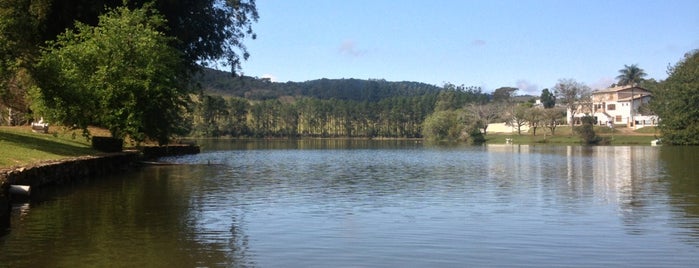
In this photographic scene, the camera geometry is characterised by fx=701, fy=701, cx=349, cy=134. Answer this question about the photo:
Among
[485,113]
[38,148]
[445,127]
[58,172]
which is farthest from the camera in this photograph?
[485,113]

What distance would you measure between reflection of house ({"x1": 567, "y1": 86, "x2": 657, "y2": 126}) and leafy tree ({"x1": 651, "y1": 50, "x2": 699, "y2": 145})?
3581cm

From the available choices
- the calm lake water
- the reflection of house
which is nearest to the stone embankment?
the calm lake water

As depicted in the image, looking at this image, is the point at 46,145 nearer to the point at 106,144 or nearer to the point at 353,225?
the point at 106,144

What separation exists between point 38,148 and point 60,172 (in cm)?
468

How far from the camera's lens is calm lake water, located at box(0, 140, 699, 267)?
1422 centimetres

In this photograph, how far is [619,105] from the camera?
516 ft

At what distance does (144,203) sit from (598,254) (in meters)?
14.9

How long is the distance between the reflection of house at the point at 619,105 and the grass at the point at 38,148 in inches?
5072

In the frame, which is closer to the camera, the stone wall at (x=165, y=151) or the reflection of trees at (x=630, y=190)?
the reflection of trees at (x=630, y=190)

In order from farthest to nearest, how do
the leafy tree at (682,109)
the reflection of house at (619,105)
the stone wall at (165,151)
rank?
the reflection of house at (619,105) → the leafy tree at (682,109) → the stone wall at (165,151)

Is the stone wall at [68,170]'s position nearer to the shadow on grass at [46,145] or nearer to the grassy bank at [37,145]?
the grassy bank at [37,145]

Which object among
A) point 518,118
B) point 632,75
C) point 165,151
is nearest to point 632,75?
point 632,75

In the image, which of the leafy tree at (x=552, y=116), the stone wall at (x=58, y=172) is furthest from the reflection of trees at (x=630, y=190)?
the leafy tree at (x=552, y=116)

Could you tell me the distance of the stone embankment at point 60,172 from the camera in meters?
18.7
